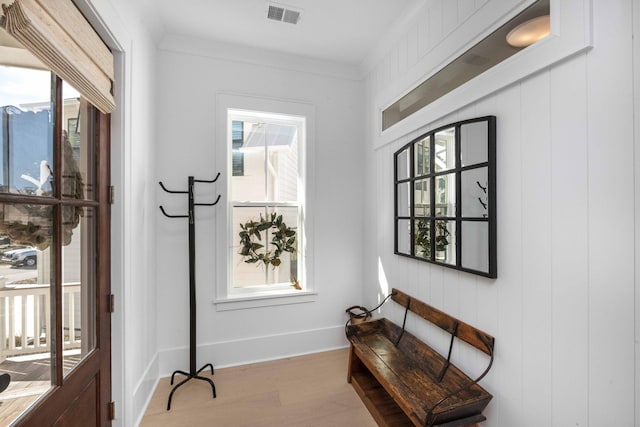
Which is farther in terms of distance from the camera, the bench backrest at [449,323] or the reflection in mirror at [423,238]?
the reflection in mirror at [423,238]

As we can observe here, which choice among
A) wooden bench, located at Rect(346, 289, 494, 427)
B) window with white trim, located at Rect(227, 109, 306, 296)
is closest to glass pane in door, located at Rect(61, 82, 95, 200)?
window with white trim, located at Rect(227, 109, 306, 296)

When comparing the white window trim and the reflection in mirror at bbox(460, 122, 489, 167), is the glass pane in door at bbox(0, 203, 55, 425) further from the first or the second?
the reflection in mirror at bbox(460, 122, 489, 167)

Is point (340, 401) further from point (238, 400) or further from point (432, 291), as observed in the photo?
point (432, 291)

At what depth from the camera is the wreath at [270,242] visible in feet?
8.80

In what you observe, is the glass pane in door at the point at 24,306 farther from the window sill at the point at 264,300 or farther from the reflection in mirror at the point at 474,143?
the reflection in mirror at the point at 474,143

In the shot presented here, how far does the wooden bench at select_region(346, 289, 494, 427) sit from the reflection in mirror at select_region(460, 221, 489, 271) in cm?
37

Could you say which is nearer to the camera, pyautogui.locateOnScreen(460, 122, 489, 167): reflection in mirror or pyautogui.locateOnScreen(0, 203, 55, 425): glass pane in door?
pyautogui.locateOnScreen(0, 203, 55, 425): glass pane in door

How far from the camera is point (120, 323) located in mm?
1657

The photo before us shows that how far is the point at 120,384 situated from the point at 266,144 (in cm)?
217

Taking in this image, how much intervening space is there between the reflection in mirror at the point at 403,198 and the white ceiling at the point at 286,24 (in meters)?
1.32

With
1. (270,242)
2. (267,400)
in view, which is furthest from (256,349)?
(270,242)

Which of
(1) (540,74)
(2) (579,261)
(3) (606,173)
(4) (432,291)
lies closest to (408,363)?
(4) (432,291)

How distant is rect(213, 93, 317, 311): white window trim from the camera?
2.53 meters

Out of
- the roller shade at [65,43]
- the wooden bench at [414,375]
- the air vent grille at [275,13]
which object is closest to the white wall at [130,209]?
the roller shade at [65,43]
